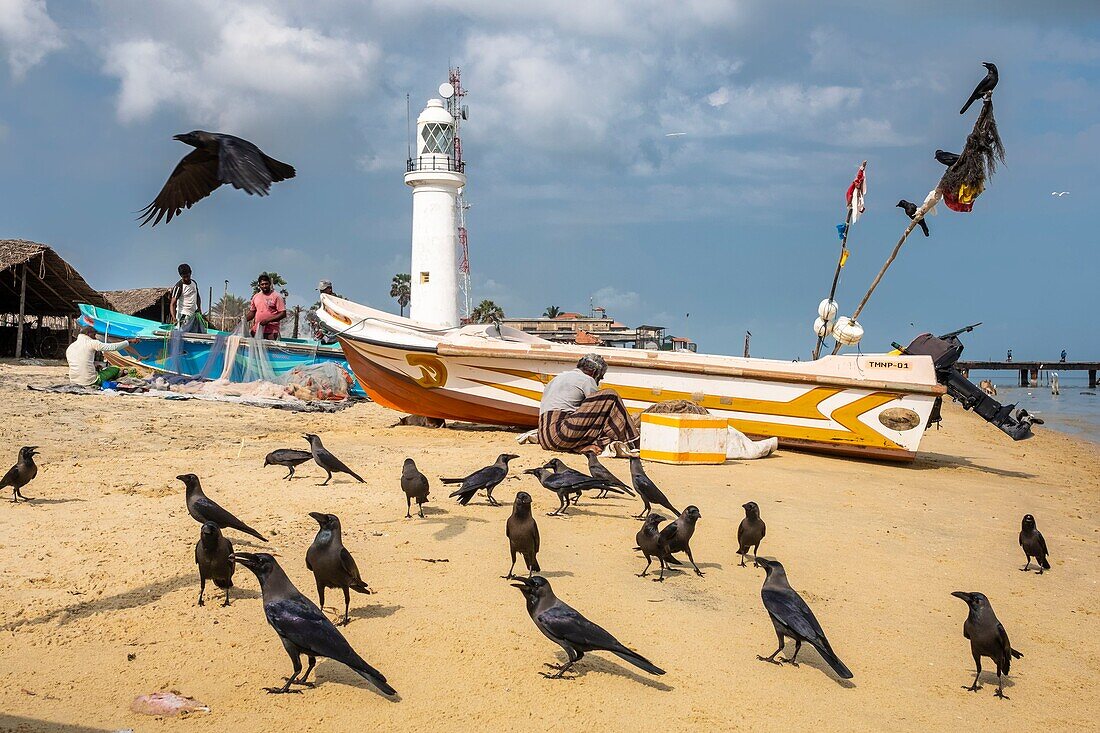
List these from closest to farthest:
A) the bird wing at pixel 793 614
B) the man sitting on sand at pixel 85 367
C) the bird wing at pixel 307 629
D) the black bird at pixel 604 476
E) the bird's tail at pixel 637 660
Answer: the bird wing at pixel 307 629 → the bird's tail at pixel 637 660 → the bird wing at pixel 793 614 → the black bird at pixel 604 476 → the man sitting on sand at pixel 85 367

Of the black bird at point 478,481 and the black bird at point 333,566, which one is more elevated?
the black bird at point 478,481

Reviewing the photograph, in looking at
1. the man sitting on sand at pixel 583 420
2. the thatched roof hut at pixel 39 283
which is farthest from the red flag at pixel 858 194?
the thatched roof hut at pixel 39 283

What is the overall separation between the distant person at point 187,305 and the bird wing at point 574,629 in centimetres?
1593

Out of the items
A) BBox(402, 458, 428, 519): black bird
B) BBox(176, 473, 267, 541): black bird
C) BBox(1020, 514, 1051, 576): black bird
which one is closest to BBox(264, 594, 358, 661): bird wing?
BBox(176, 473, 267, 541): black bird

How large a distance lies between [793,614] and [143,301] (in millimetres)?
32281

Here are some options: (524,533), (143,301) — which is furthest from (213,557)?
(143,301)

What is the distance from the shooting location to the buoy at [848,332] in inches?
538

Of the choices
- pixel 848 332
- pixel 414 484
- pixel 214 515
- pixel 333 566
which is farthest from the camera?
pixel 848 332

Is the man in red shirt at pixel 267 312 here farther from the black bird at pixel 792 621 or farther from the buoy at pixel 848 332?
the black bird at pixel 792 621

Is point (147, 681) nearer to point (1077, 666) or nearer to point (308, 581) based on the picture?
point (308, 581)

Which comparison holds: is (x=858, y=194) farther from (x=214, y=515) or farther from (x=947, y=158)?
(x=214, y=515)

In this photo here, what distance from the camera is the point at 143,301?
3153 cm

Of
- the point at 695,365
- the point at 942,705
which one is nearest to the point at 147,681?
the point at 942,705

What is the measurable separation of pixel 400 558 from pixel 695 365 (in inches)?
296
